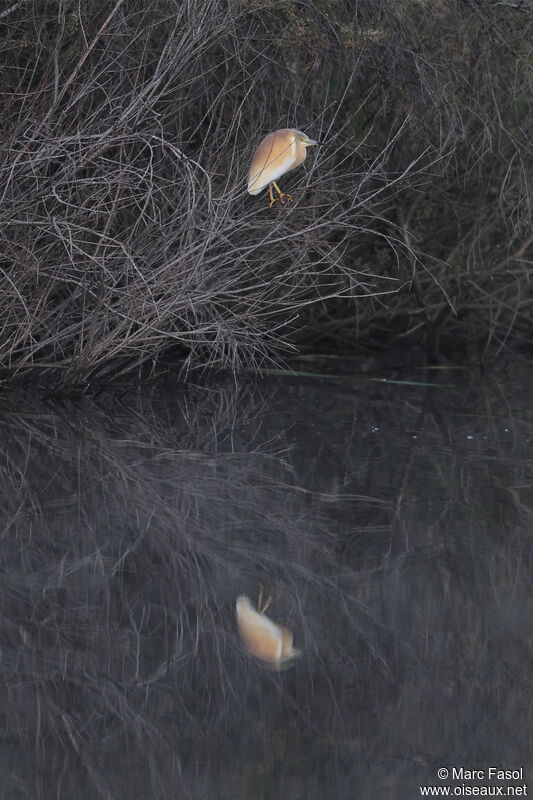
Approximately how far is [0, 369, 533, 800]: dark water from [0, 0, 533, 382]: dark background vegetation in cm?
72

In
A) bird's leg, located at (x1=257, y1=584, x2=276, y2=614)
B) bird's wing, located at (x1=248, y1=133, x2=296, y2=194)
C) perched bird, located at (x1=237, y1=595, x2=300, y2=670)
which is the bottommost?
perched bird, located at (x1=237, y1=595, x2=300, y2=670)

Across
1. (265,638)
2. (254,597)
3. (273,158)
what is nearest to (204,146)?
(273,158)

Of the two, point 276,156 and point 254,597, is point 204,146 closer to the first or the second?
point 276,156

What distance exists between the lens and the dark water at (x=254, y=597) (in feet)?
9.15

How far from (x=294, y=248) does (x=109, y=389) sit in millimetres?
1488

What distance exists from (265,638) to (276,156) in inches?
124

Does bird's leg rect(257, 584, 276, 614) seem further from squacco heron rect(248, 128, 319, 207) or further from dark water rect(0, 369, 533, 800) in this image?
squacco heron rect(248, 128, 319, 207)

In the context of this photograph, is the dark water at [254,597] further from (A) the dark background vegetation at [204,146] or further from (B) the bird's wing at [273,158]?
(B) the bird's wing at [273,158]

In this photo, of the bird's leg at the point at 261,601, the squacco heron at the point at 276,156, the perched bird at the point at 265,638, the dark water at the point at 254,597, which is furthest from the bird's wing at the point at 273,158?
the perched bird at the point at 265,638

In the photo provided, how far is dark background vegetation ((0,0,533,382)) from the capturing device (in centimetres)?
600

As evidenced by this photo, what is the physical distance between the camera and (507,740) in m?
2.92

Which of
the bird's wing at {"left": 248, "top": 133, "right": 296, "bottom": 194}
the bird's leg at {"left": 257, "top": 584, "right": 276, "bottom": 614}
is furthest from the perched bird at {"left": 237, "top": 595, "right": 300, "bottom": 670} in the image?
the bird's wing at {"left": 248, "top": 133, "right": 296, "bottom": 194}

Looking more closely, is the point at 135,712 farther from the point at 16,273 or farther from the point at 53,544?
the point at 16,273

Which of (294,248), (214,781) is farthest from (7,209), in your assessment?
(214,781)
